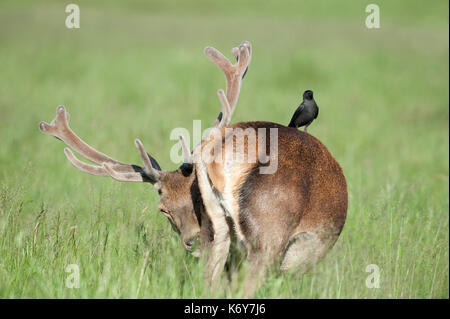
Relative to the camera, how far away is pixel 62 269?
3.83 metres

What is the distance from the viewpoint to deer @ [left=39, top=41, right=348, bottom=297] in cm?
321

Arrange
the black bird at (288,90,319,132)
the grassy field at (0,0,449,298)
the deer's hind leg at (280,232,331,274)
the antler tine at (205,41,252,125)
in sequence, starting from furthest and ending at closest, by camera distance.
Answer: the black bird at (288,90,319,132) < the antler tine at (205,41,252,125) < the grassy field at (0,0,449,298) < the deer's hind leg at (280,232,331,274)

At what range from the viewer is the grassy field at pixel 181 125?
3.92 m

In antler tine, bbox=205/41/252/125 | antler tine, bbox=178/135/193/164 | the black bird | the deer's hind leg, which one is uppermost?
antler tine, bbox=205/41/252/125

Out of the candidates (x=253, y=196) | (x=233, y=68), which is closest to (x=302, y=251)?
(x=253, y=196)

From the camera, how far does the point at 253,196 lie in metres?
3.20

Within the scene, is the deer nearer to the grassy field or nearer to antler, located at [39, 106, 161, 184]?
antler, located at [39, 106, 161, 184]

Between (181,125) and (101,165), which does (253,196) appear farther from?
(181,125)

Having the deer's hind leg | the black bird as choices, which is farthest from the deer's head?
the black bird

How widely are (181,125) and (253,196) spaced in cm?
740

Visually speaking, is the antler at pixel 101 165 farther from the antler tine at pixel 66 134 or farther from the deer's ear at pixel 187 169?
the deer's ear at pixel 187 169

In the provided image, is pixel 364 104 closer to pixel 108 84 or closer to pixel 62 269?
pixel 108 84

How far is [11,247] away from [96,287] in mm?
883

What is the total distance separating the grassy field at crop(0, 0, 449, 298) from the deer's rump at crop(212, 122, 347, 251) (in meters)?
0.30
